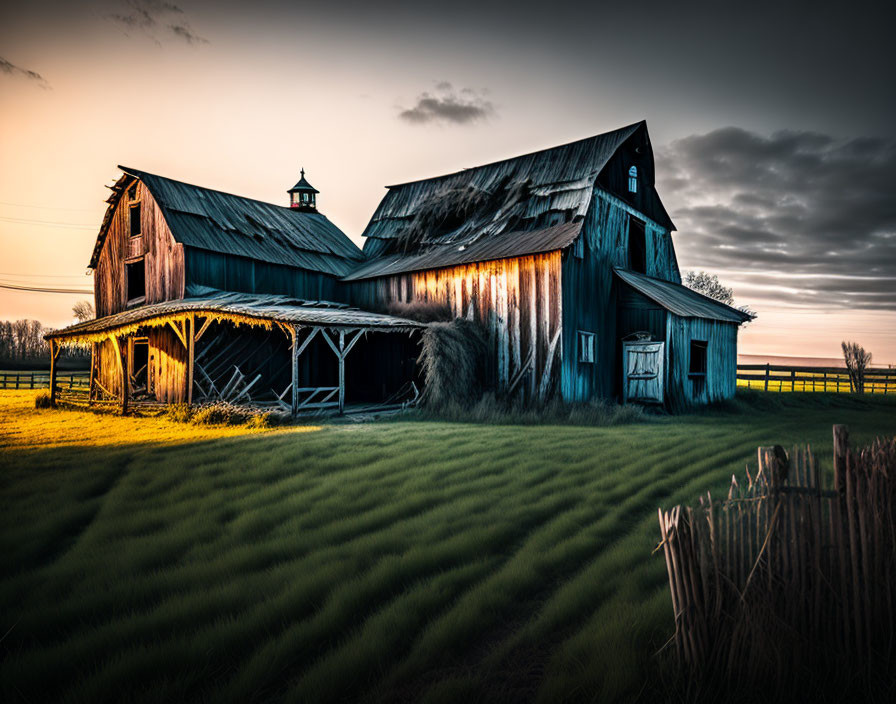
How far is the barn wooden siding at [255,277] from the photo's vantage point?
71.9ft

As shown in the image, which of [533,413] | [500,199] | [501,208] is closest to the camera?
[533,413]

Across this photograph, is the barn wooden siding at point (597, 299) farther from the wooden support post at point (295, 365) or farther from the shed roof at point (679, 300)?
the wooden support post at point (295, 365)

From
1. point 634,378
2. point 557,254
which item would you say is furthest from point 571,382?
point 557,254

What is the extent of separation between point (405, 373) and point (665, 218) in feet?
47.0

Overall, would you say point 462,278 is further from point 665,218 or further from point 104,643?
point 104,643

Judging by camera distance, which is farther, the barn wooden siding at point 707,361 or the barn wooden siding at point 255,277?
the barn wooden siding at point 255,277

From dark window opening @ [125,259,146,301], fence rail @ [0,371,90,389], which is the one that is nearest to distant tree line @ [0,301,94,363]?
fence rail @ [0,371,90,389]

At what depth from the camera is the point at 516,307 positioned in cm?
1867

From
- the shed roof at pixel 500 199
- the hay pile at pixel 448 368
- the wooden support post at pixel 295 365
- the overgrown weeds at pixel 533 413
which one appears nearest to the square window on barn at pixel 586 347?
the overgrown weeds at pixel 533 413

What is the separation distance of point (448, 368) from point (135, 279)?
1668 centimetres

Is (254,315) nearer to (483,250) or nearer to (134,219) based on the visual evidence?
(483,250)

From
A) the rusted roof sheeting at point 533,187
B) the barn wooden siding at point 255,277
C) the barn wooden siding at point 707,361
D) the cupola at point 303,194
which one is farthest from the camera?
the cupola at point 303,194

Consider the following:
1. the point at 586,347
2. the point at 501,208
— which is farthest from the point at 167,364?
the point at 586,347

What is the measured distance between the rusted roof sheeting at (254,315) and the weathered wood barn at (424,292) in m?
0.09
